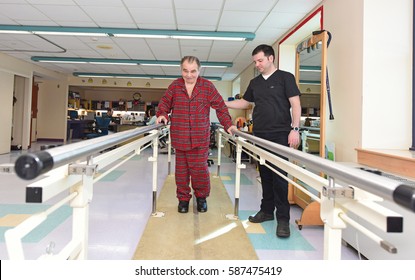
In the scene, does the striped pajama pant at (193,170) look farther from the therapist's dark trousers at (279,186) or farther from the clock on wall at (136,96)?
the clock on wall at (136,96)

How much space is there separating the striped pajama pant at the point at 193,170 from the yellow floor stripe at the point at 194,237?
0.21 meters

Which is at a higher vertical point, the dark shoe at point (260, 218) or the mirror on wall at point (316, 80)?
the mirror on wall at point (316, 80)

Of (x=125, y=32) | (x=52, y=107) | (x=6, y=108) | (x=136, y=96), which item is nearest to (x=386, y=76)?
(x=125, y=32)

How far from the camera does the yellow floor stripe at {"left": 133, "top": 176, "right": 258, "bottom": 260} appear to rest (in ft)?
6.08

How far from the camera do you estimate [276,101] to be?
7.69ft

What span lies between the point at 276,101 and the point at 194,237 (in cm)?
128

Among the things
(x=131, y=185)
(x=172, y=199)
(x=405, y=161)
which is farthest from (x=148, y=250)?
(x=131, y=185)

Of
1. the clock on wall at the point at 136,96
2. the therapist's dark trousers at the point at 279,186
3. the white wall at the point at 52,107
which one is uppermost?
the clock on wall at the point at 136,96

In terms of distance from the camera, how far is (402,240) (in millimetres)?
1664

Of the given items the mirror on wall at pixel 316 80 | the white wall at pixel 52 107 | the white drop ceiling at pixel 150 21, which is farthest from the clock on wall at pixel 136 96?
the mirror on wall at pixel 316 80

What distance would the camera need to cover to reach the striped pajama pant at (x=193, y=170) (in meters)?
2.52

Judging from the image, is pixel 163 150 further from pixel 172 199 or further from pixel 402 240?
pixel 402 240

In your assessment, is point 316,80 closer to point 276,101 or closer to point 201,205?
point 276,101

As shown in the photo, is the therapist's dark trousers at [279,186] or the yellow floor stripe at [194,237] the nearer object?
the yellow floor stripe at [194,237]
